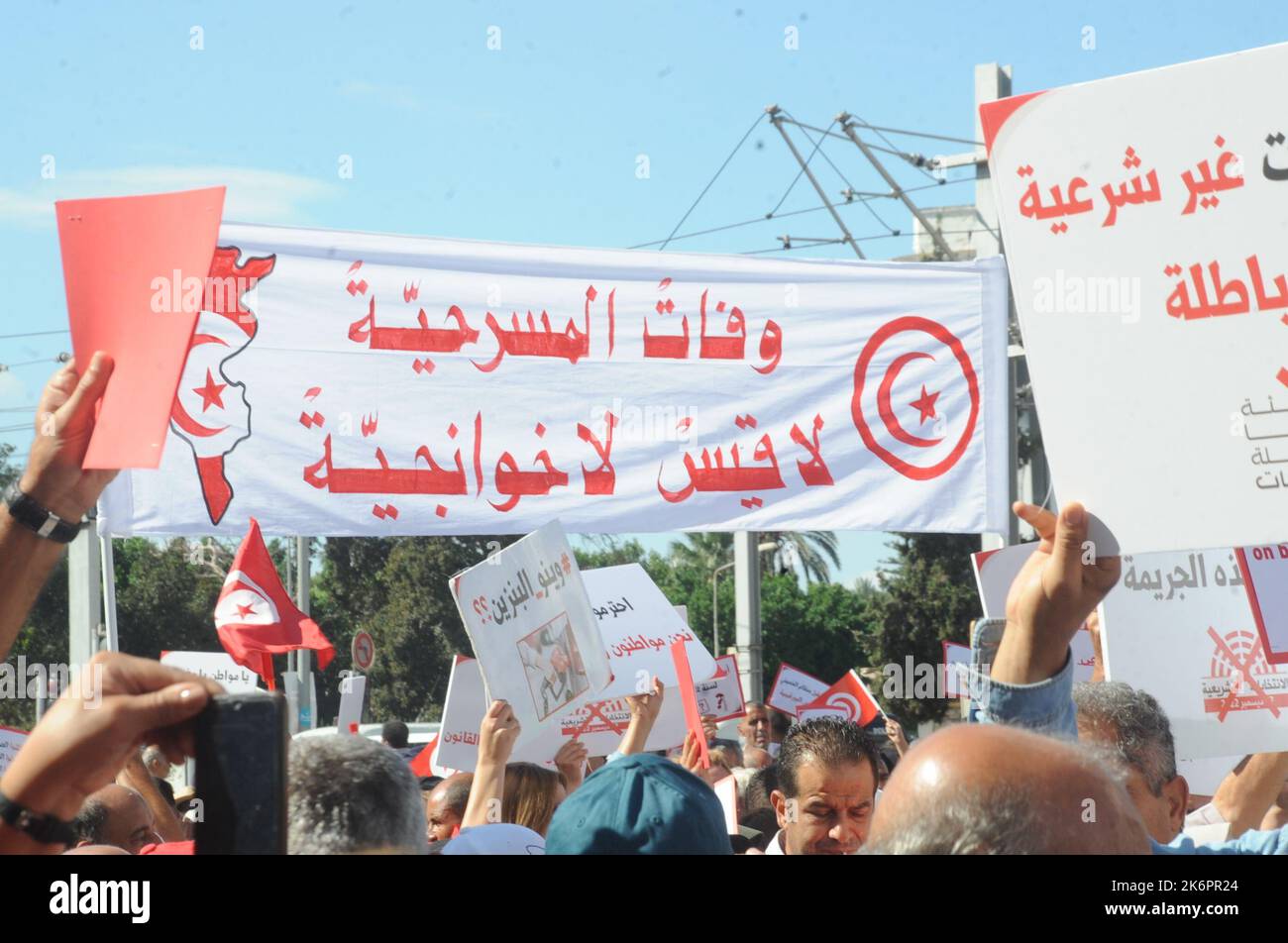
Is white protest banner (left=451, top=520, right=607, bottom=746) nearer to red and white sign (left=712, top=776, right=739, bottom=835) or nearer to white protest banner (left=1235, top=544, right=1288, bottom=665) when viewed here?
red and white sign (left=712, top=776, right=739, bottom=835)

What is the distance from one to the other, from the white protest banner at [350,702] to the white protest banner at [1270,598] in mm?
5592

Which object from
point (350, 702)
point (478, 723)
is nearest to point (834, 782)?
point (478, 723)

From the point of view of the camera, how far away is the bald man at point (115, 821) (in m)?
4.04

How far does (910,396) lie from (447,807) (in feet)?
9.55

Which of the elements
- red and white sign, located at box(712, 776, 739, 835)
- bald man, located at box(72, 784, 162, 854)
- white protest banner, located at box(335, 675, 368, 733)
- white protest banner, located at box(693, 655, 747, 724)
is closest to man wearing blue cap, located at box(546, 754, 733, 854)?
bald man, located at box(72, 784, 162, 854)

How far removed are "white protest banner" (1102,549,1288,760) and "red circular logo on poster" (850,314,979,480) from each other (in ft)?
6.01

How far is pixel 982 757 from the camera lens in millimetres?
1368

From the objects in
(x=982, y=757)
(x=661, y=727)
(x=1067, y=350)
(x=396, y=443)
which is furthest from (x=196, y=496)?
(x=982, y=757)

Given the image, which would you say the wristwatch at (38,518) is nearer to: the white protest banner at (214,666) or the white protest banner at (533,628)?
the white protest banner at (533,628)

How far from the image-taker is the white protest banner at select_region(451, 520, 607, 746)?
501 cm

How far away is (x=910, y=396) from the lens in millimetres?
6367

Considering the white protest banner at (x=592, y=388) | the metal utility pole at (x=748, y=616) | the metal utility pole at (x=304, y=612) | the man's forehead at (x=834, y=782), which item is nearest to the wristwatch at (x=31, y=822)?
the man's forehead at (x=834, y=782)

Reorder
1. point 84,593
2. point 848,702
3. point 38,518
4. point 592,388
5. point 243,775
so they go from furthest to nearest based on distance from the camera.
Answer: point 84,593 → point 848,702 → point 592,388 → point 38,518 → point 243,775

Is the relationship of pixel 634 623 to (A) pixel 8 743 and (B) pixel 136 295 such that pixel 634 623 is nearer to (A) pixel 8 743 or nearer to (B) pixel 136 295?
(A) pixel 8 743
